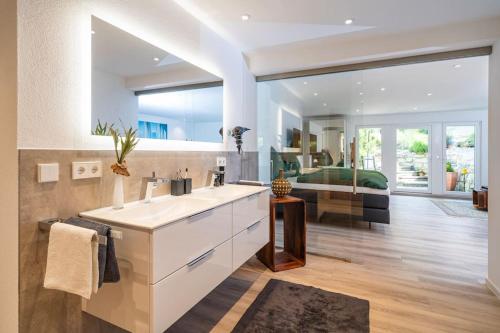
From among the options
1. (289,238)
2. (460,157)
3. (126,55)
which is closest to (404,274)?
(289,238)

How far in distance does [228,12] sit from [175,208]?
5.71 feet

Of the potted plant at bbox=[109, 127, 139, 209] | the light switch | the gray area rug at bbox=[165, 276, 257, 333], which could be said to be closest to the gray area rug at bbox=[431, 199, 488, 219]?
the gray area rug at bbox=[165, 276, 257, 333]

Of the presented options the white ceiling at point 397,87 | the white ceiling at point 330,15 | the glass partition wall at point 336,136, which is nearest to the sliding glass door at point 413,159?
the white ceiling at point 397,87

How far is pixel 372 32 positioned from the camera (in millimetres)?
2561

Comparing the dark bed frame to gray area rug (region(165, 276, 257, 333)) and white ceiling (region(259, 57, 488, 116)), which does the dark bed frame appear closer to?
white ceiling (region(259, 57, 488, 116))

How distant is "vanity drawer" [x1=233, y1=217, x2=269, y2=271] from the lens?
1.92m

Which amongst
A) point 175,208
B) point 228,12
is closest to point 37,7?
point 175,208

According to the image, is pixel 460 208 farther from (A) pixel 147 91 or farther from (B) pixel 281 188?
(A) pixel 147 91

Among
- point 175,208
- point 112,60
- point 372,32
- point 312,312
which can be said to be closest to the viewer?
point 112,60

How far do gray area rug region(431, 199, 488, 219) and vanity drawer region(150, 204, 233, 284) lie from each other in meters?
5.19

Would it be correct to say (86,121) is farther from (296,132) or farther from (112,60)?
(296,132)

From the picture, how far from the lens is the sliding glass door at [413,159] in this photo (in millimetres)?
7141

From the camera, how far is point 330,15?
2.25 meters

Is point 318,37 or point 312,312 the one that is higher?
point 318,37
